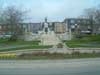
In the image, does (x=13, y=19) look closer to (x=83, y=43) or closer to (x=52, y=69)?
(x=83, y=43)

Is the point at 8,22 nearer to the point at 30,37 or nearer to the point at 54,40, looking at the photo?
the point at 30,37

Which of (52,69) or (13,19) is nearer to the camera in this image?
(52,69)

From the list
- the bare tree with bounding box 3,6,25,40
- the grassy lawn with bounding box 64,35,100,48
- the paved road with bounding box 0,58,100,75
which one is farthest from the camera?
the bare tree with bounding box 3,6,25,40

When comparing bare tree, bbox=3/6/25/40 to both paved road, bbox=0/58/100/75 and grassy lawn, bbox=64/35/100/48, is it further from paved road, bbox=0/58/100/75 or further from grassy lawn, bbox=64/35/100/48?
paved road, bbox=0/58/100/75

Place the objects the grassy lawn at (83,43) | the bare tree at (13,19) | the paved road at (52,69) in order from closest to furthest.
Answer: the paved road at (52,69)
the grassy lawn at (83,43)
the bare tree at (13,19)

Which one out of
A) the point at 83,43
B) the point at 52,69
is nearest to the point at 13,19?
the point at 83,43

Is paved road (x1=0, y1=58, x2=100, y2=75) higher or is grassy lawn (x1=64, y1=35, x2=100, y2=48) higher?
paved road (x1=0, y1=58, x2=100, y2=75)

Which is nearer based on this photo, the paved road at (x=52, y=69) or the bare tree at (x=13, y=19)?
the paved road at (x=52, y=69)

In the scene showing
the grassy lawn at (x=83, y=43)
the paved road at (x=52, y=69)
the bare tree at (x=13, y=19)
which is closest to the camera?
the paved road at (x=52, y=69)

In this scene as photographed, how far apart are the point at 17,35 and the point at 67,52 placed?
45691mm

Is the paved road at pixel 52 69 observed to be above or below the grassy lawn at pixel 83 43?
above

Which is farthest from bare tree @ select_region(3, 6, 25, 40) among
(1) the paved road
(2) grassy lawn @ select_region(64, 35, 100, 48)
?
(1) the paved road

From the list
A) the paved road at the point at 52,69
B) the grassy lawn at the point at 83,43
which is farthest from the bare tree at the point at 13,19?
the paved road at the point at 52,69

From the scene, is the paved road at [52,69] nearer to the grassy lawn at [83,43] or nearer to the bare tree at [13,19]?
the grassy lawn at [83,43]
